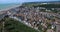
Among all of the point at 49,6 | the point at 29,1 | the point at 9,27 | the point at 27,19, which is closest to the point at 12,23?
the point at 9,27

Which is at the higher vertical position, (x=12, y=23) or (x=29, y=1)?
(x=29, y=1)

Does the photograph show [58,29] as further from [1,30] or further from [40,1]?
[1,30]

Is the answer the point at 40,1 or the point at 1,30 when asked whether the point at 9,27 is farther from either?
the point at 40,1

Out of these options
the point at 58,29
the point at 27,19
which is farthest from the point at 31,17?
the point at 58,29

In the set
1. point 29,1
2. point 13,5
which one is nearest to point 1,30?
point 13,5

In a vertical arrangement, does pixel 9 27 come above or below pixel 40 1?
below

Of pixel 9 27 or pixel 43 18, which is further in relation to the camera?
pixel 43 18

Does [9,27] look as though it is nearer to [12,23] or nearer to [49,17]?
[12,23]

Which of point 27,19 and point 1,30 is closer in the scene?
point 1,30

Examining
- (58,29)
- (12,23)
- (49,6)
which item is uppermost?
(49,6)
